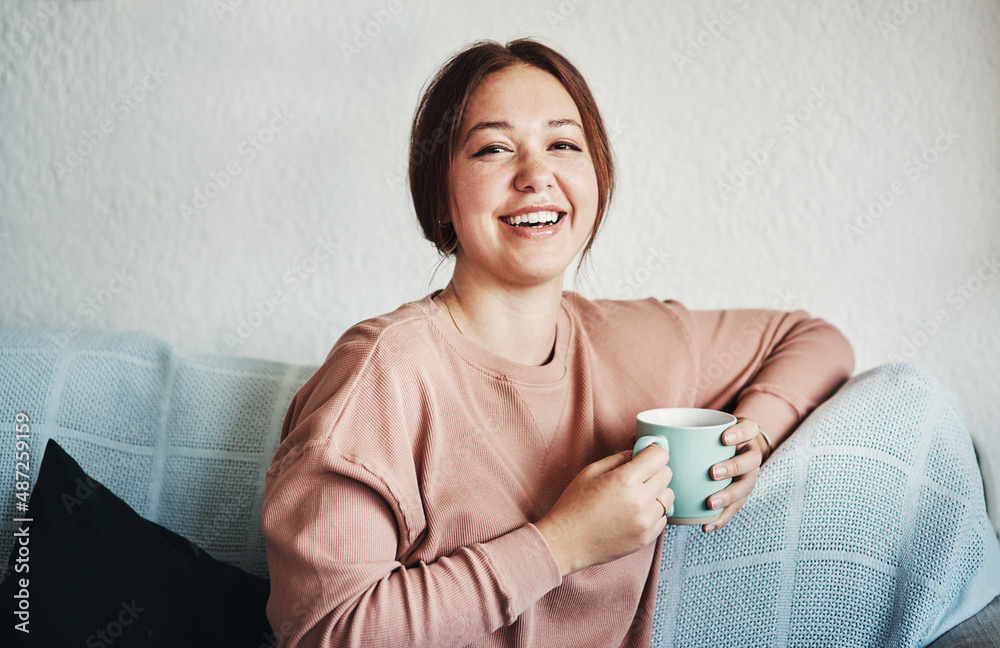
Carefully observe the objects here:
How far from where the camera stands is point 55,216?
1.69 m

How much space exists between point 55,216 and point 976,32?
2.09 meters

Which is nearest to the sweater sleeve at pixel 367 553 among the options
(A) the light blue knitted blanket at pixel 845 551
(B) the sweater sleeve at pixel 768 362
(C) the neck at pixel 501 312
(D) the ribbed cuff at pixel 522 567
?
(D) the ribbed cuff at pixel 522 567

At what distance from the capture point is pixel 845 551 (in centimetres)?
107

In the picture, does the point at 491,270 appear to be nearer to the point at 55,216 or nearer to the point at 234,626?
the point at 234,626

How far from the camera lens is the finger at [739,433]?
0.96 m

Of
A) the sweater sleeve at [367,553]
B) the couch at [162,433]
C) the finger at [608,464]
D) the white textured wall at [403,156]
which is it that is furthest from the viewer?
the white textured wall at [403,156]

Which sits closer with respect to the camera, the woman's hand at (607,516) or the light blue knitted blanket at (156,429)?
the woman's hand at (607,516)

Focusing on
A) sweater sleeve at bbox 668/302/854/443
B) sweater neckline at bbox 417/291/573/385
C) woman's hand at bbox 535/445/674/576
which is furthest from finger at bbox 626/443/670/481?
sweater sleeve at bbox 668/302/854/443

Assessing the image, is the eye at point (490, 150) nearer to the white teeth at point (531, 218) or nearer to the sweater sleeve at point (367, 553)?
the white teeth at point (531, 218)

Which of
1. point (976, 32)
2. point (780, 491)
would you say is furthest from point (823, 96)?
point (780, 491)

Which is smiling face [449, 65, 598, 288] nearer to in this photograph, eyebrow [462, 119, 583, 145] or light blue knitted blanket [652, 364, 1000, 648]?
eyebrow [462, 119, 583, 145]

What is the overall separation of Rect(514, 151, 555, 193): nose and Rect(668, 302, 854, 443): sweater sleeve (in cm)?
42

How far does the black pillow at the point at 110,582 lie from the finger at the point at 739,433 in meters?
0.73

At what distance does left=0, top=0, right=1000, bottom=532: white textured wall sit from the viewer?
1.66 metres
